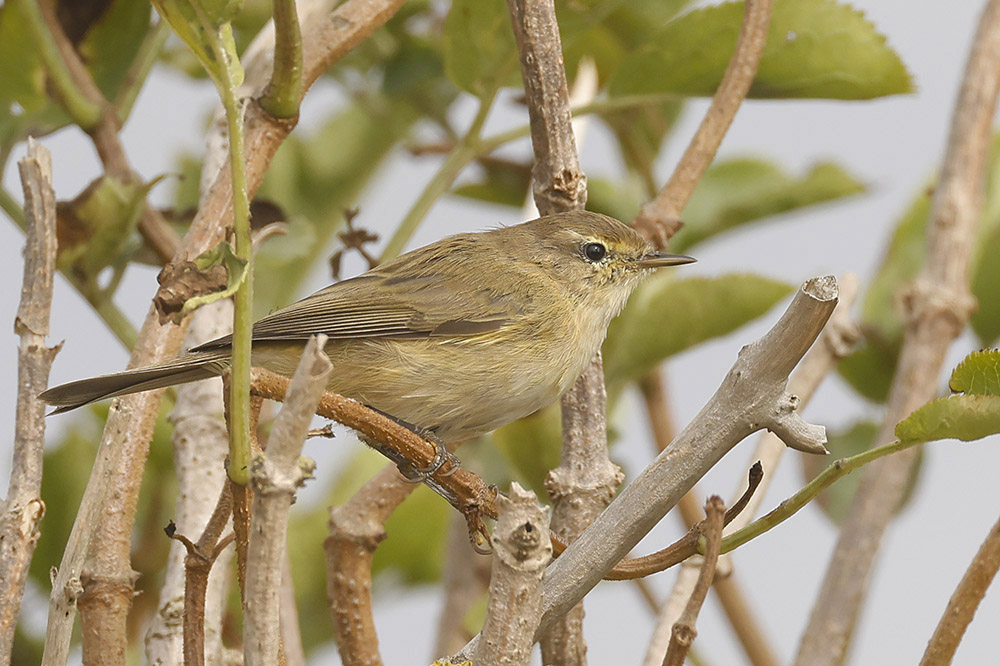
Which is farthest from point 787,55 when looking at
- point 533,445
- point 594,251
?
point 533,445

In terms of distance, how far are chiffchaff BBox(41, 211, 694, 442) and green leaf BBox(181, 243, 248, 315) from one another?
1.29 meters

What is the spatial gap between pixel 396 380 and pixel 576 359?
1.47 feet

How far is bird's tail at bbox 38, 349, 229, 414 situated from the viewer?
195 cm

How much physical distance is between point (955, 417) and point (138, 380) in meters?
1.32

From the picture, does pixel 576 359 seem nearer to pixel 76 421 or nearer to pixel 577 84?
pixel 577 84

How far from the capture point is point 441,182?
242cm

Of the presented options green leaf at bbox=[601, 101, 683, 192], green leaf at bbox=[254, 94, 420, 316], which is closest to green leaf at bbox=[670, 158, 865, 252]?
green leaf at bbox=[601, 101, 683, 192]

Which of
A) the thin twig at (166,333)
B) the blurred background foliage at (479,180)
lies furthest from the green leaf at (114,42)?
the thin twig at (166,333)

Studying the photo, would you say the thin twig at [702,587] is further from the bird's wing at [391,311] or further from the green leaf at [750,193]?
the green leaf at [750,193]

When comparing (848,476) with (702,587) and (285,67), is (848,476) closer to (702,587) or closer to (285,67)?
(702,587)

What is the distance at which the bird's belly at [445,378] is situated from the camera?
2607mm

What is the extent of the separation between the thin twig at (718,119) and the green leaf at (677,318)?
409 millimetres

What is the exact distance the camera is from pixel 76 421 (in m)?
2.66

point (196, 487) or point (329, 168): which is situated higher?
point (329, 168)
